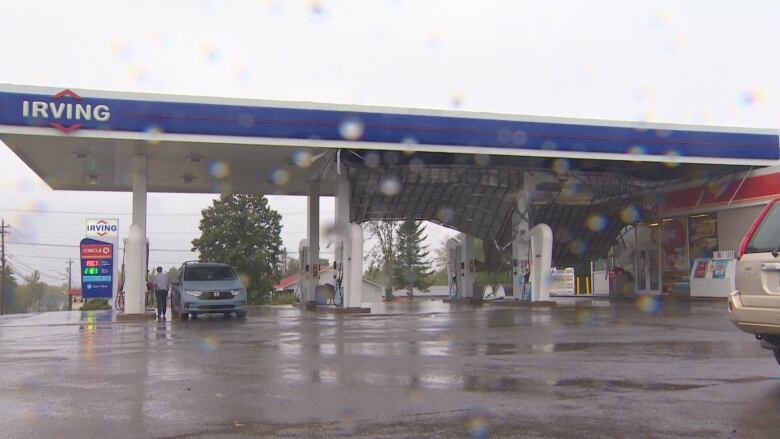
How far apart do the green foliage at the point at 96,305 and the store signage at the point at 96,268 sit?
2.69ft

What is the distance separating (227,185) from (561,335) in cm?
2080

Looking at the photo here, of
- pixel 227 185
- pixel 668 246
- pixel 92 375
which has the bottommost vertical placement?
pixel 92 375

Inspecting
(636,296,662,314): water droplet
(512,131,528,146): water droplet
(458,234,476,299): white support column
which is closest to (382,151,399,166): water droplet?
(512,131,528,146): water droplet

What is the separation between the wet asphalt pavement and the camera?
5535 millimetres

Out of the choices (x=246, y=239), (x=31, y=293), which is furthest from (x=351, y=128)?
(x=31, y=293)

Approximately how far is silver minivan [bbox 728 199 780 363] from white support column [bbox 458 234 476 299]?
24610 mm

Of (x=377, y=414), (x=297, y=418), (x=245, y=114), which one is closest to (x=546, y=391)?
(x=377, y=414)

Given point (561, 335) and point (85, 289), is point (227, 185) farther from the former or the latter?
point (561, 335)

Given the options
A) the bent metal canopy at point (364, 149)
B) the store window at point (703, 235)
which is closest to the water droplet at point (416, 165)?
the bent metal canopy at point (364, 149)

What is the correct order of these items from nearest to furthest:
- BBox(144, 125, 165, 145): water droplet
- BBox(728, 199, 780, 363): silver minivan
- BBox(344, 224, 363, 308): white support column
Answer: BBox(728, 199, 780, 363): silver minivan < BBox(144, 125, 165, 145): water droplet < BBox(344, 224, 363, 308): white support column

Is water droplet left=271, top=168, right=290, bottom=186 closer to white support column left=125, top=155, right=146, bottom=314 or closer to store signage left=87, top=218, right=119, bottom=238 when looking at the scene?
white support column left=125, top=155, right=146, bottom=314

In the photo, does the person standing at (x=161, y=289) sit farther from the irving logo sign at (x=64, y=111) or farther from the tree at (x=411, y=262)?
the tree at (x=411, y=262)

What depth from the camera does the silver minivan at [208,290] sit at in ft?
61.1

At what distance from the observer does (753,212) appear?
85.0 feet
